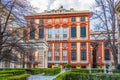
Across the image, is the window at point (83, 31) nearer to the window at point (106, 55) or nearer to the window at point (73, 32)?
the window at point (73, 32)

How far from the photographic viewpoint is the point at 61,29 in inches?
2805

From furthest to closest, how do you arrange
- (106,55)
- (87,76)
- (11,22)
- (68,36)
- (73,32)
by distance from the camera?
(68,36) → (73,32) → (106,55) → (87,76) → (11,22)

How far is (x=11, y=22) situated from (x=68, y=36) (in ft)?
180

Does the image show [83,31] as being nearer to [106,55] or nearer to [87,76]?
[106,55]

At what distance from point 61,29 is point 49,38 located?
13.9 feet

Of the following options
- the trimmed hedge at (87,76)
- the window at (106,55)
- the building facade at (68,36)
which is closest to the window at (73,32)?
the building facade at (68,36)

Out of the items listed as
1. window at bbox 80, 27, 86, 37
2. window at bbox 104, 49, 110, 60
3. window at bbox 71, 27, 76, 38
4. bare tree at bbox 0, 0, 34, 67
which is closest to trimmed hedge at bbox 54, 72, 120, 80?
bare tree at bbox 0, 0, 34, 67

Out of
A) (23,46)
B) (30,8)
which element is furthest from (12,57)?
(30,8)

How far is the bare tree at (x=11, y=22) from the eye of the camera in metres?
13.9

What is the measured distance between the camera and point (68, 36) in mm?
69750

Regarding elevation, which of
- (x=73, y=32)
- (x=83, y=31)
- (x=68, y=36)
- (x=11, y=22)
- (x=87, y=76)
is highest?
(x=83, y=31)

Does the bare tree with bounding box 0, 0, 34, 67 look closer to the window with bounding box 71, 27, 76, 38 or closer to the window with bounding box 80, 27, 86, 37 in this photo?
the window with bounding box 80, 27, 86, 37

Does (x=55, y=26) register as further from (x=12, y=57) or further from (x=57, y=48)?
(x=12, y=57)

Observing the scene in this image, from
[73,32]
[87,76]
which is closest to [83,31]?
[73,32]
